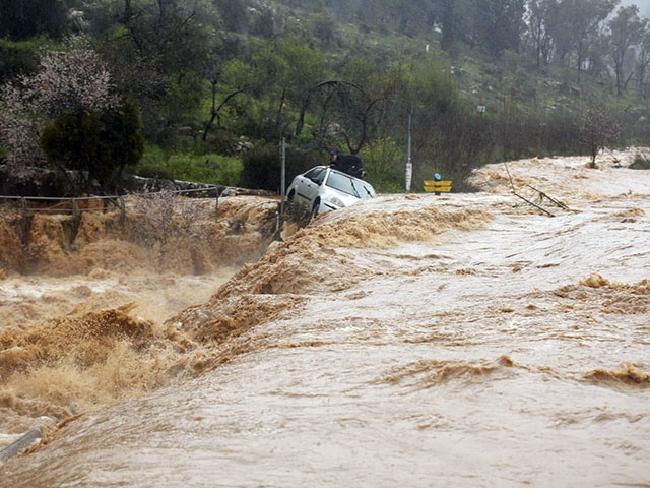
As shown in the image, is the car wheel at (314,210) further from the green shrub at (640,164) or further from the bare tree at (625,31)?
the bare tree at (625,31)

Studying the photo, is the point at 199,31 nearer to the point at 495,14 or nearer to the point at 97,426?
the point at 97,426

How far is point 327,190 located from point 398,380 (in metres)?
12.9

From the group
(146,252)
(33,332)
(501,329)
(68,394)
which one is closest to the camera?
(501,329)

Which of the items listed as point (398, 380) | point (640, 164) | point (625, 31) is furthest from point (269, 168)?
point (625, 31)

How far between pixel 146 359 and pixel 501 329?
4569mm

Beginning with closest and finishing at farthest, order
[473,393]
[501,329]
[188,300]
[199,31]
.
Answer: [473,393], [501,329], [188,300], [199,31]

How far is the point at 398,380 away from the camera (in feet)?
20.4

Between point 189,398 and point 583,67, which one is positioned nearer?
point 189,398

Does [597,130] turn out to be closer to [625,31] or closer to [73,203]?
[73,203]

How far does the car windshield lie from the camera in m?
19.2

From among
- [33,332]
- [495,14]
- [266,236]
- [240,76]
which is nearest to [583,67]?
[495,14]

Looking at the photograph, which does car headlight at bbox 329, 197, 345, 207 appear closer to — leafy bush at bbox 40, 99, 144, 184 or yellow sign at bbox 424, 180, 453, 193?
yellow sign at bbox 424, 180, 453, 193

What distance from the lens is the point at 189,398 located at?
6.55 metres

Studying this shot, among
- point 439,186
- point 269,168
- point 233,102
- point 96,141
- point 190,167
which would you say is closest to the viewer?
point 439,186
